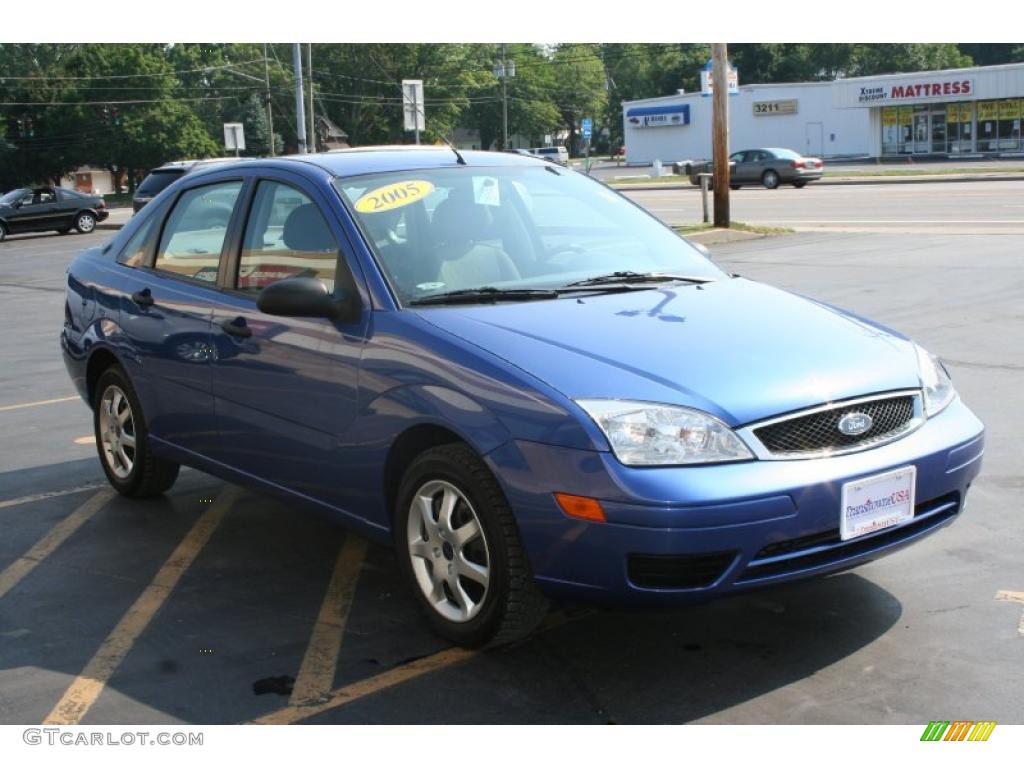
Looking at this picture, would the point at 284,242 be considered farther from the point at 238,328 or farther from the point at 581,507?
the point at 581,507

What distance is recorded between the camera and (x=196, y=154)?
78688 millimetres

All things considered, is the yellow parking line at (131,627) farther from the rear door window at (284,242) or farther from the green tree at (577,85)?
the green tree at (577,85)

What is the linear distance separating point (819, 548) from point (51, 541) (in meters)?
3.61

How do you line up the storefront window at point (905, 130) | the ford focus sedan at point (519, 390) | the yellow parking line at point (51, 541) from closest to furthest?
the ford focus sedan at point (519, 390) → the yellow parking line at point (51, 541) → the storefront window at point (905, 130)

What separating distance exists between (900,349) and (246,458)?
2.64 m

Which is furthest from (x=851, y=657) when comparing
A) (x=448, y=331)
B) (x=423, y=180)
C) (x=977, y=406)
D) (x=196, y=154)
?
Result: (x=196, y=154)

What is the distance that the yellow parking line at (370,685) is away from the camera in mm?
3801

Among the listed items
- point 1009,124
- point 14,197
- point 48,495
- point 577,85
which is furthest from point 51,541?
point 577,85

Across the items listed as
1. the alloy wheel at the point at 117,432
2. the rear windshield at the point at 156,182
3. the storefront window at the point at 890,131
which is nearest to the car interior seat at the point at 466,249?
the alloy wheel at the point at 117,432

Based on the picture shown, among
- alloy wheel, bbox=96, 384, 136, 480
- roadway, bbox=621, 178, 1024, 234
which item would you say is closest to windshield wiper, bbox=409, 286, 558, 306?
alloy wheel, bbox=96, 384, 136, 480

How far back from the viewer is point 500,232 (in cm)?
509

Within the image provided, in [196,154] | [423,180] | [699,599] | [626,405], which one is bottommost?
[699,599]

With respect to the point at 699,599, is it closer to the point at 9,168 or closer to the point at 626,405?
the point at 626,405

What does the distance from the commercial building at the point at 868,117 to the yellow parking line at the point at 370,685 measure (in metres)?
56.5
